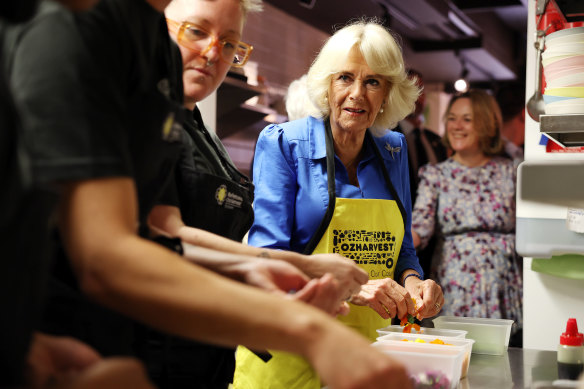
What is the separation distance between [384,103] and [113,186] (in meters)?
1.96

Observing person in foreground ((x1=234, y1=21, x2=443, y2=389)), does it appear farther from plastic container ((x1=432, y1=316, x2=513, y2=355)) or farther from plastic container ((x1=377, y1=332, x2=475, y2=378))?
plastic container ((x1=377, y1=332, x2=475, y2=378))

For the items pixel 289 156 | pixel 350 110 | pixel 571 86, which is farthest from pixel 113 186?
pixel 571 86

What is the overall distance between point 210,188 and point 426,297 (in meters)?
0.98

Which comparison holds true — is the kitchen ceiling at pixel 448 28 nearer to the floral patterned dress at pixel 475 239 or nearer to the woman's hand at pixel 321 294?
the floral patterned dress at pixel 475 239

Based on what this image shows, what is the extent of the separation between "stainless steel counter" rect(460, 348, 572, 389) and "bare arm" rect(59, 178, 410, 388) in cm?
107

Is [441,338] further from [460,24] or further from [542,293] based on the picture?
[460,24]

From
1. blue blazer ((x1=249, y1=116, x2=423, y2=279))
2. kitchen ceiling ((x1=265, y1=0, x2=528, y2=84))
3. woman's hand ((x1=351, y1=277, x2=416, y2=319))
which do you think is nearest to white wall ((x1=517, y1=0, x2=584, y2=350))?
blue blazer ((x1=249, y1=116, x2=423, y2=279))

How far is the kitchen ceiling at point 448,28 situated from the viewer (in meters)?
4.61

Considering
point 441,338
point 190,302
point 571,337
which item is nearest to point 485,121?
point 571,337

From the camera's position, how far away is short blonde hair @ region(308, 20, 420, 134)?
242 cm

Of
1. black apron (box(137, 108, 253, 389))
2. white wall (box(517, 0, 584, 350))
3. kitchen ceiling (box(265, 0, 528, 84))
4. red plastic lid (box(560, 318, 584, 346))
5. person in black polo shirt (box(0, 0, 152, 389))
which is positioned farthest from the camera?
kitchen ceiling (box(265, 0, 528, 84))

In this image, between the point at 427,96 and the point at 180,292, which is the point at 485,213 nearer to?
the point at 427,96

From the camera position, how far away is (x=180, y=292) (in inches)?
27.6

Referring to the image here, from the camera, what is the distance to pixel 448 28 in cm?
580
